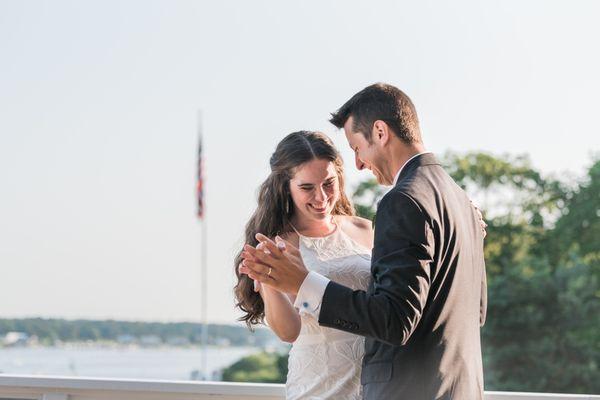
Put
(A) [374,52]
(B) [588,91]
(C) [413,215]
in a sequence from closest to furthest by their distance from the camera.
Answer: (C) [413,215] → (B) [588,91] → (A) [374,52]

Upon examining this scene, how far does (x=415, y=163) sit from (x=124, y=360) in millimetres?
46576

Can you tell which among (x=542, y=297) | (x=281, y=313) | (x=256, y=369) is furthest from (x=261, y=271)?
(x=256, y=369)

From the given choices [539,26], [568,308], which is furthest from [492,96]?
[568,308]

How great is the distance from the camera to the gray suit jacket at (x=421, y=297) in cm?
168

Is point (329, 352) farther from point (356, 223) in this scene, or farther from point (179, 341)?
point (179, 341)

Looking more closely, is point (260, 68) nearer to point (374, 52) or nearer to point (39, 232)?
point (374, 52)

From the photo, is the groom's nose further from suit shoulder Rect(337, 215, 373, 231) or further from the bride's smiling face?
suit shoulder Rect(337, 215, 373, 231)

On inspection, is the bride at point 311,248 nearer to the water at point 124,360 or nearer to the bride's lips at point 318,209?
the bride's lips at point 318,209

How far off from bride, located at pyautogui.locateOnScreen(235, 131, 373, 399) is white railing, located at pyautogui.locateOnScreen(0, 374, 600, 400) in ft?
0.90

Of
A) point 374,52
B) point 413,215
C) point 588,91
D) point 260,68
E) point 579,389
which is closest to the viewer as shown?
point 413,215

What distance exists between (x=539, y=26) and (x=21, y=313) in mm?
28743

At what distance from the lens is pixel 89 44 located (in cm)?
4506

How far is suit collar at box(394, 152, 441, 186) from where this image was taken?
1849mm

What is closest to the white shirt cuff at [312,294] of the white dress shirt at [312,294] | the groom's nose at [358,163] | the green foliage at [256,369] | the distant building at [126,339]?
the white dress shirt at [312,294]
